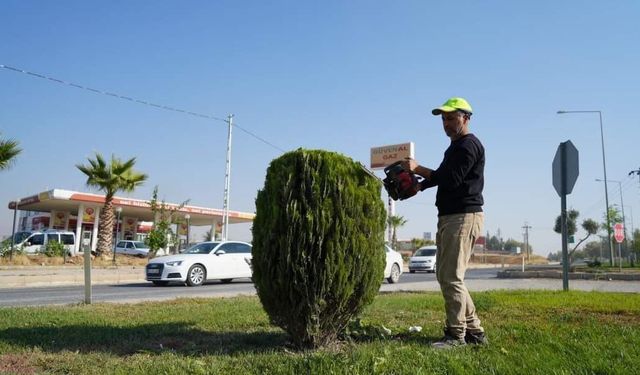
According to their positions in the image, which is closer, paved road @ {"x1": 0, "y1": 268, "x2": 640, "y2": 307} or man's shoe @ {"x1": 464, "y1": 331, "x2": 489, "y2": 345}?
man's shoe @ {"x1": 464, "y1": 331, "x2": 489, "y2": 345}

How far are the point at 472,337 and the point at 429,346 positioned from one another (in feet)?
1.44

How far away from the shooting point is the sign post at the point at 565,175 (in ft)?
31.3

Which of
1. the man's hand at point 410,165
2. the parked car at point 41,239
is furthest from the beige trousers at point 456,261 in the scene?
A: the parked car at point 41,239

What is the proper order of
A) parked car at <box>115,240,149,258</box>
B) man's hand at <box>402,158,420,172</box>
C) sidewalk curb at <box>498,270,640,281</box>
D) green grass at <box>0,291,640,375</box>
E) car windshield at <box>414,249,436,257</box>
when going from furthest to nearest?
parked car at <box>115,240,149,258</box>
car windshield at <box>414,249,436,257</box>
sidewalk curb at <box>498,270,640,281</box>
man's hand at <box>402,158,420,172</box>
green grass at <box>0,291,640,375</box>

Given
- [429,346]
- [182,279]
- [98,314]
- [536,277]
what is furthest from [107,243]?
[429,346]

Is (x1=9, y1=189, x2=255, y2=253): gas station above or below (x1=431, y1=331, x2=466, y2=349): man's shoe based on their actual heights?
above

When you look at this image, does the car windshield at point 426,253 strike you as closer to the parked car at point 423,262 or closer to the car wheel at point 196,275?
the parked car at point 423,262

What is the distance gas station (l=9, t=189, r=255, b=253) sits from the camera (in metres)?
36.2

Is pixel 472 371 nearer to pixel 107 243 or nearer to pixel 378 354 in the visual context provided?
pixel 378 354

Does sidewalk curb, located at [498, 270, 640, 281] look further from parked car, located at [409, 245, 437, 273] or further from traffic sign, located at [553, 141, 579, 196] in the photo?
traffic sign, located at [553, 141, 579, 196]

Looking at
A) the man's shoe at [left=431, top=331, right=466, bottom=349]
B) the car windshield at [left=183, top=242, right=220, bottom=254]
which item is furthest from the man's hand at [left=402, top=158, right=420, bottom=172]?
the car windshield at [left=183, top=242, right=220, bottom=254]

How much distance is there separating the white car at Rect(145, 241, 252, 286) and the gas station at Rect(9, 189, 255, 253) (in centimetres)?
1358

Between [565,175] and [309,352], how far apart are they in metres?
7.47

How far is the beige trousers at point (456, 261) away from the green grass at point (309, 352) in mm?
282
